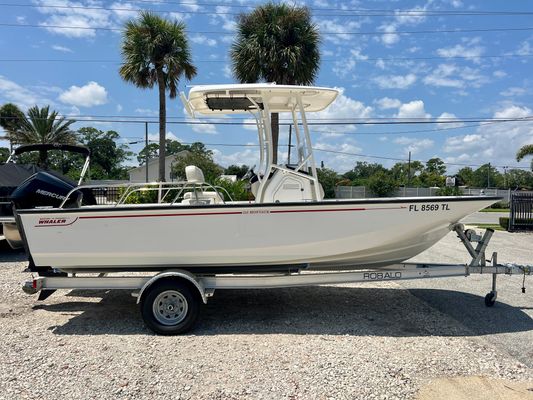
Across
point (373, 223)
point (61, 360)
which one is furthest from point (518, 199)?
point (61, 360)

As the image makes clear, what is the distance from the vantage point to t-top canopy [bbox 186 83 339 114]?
5.19 m

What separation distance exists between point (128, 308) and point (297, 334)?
7.84 feet

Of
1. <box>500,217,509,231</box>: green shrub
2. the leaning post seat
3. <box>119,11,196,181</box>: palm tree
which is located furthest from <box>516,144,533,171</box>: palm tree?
the leaning post seat

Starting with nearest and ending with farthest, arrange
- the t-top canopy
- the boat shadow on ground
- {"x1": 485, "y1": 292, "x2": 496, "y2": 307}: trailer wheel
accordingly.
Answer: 1. the boat shadow on ground
2. the t-top canopy
3. {"x1": 485, "y1": 292, "x2": 496, "y2": 307}: trailer wheel

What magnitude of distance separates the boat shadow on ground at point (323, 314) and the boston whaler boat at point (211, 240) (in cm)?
52

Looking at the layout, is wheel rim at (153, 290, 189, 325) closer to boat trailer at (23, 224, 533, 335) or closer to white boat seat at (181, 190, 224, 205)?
boat trailer at (23, 224, 533, 335)

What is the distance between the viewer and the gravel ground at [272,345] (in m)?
3.52

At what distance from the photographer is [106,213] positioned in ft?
15.2

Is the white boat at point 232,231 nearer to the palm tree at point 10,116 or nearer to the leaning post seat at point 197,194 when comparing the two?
the leaning post seat at point 197,194

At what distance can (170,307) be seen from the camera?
4.76 m

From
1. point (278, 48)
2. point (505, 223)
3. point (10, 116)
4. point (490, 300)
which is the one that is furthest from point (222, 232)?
point (10, 116)

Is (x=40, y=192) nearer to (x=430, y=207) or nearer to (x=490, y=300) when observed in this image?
(x=430, y=207)

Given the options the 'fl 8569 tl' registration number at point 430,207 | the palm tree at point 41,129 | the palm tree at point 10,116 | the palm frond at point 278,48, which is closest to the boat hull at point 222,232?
the 'fl 8569 tl' registration number at point 430,207

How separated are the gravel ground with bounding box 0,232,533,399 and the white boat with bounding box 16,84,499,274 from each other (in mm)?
722
